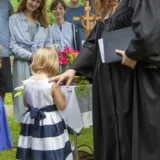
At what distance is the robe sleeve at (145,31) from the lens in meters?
2.72

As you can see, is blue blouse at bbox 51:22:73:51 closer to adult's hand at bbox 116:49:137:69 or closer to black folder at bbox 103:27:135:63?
black folder at bbox 103:27:135:63

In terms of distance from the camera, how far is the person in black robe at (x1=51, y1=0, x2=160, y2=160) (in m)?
2.77

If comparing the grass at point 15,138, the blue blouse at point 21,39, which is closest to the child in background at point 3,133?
the grass at point 15,138

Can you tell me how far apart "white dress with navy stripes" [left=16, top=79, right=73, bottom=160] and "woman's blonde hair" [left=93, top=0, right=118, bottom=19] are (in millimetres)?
976

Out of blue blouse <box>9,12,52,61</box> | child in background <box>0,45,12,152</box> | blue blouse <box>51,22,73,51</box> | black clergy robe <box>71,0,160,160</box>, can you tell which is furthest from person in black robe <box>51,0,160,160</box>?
blue blouse <box>51,22,73,51</box>

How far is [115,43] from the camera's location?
299 centimetres

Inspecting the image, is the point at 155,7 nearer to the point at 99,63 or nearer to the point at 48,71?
the point at 99,63

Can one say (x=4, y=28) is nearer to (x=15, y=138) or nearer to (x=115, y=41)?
(x=15, y=138)

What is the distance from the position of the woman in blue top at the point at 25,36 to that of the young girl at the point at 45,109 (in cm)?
144

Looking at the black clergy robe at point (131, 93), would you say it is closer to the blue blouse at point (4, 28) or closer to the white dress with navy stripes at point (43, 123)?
the white dress with navy stripes at point (43, 123)

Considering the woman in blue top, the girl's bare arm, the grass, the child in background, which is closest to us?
the girl's bare arm

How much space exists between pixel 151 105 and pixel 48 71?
1412 mm

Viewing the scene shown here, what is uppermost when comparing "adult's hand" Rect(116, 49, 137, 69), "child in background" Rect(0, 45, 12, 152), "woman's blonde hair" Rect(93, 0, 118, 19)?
"woman's blonde hair" Rect(93, 0, 118, 19)

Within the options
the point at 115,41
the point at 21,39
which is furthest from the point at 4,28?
the point at 115,41
